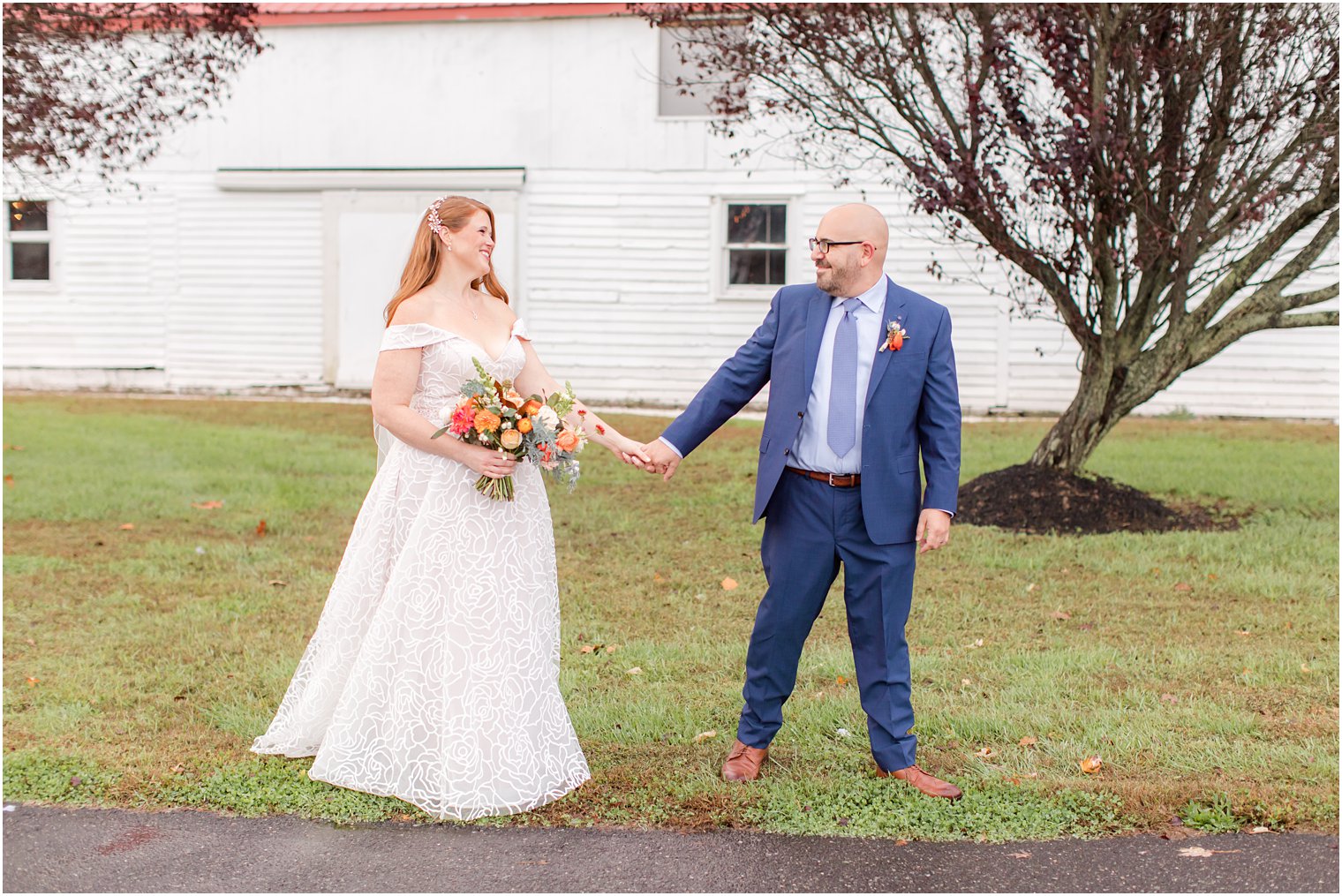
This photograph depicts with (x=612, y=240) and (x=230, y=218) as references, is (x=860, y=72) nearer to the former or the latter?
(x=612, y=240)

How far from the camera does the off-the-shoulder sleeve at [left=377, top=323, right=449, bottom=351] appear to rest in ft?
15.3

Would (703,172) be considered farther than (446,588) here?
Yes

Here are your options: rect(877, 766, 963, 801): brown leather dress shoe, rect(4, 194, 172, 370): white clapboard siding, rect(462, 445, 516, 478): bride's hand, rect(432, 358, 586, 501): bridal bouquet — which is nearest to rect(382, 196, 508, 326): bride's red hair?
rect(432, 358, 586, 501): bridal bouquet

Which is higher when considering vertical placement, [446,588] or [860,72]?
[860,72]

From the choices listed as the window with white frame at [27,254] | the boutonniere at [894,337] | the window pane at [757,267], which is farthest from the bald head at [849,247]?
the window with white frame at [27,254]

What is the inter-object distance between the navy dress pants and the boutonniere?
52 centimetres

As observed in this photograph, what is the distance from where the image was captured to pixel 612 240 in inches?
723

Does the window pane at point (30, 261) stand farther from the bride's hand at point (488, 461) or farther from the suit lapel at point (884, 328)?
the suit lapel at point (884, 328)

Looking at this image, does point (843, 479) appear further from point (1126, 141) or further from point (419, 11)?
point (419, 11)

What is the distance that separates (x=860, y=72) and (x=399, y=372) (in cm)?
638

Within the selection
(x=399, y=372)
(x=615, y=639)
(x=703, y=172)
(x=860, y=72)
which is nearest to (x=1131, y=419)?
(x=703, y=172)

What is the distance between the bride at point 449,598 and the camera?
4629 mm

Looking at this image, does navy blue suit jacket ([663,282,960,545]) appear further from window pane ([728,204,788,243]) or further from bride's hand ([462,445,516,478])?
window pane ([728,204,788,243])

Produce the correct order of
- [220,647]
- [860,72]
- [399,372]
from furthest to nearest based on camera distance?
1. [860,72]
2. [220,647]
3. [399,372]
